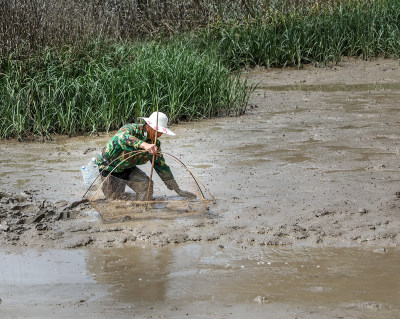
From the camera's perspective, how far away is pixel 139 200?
6328 mm

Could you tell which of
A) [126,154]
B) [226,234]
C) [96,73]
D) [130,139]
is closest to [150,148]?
[130,139]

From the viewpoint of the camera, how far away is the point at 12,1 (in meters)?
10.2

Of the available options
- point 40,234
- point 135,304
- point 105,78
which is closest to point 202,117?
point 105,78

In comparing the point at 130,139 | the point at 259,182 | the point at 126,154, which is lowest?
the point at 259,182

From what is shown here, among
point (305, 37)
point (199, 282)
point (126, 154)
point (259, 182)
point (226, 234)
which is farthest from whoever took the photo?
point (305, 37)

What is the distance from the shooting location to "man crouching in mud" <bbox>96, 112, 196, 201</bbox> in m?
6.18

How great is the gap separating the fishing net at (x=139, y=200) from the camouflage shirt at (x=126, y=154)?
125 mm

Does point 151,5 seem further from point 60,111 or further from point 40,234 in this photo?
point 40,234

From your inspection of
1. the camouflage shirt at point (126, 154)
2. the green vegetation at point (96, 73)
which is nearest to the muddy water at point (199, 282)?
the camouflage shirt at point (126, 154)

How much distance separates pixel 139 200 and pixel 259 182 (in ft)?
4.28

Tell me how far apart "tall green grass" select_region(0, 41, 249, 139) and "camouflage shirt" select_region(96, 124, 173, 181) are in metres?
2.79

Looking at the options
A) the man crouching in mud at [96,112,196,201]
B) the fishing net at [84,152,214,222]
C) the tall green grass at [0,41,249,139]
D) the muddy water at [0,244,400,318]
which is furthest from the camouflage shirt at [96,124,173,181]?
the tall green grass at [0,41,249,139]

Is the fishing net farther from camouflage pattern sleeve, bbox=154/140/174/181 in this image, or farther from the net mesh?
camouflage pattern sleeve, bbox=154/140/174/181

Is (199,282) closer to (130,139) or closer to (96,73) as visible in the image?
(130,139)
